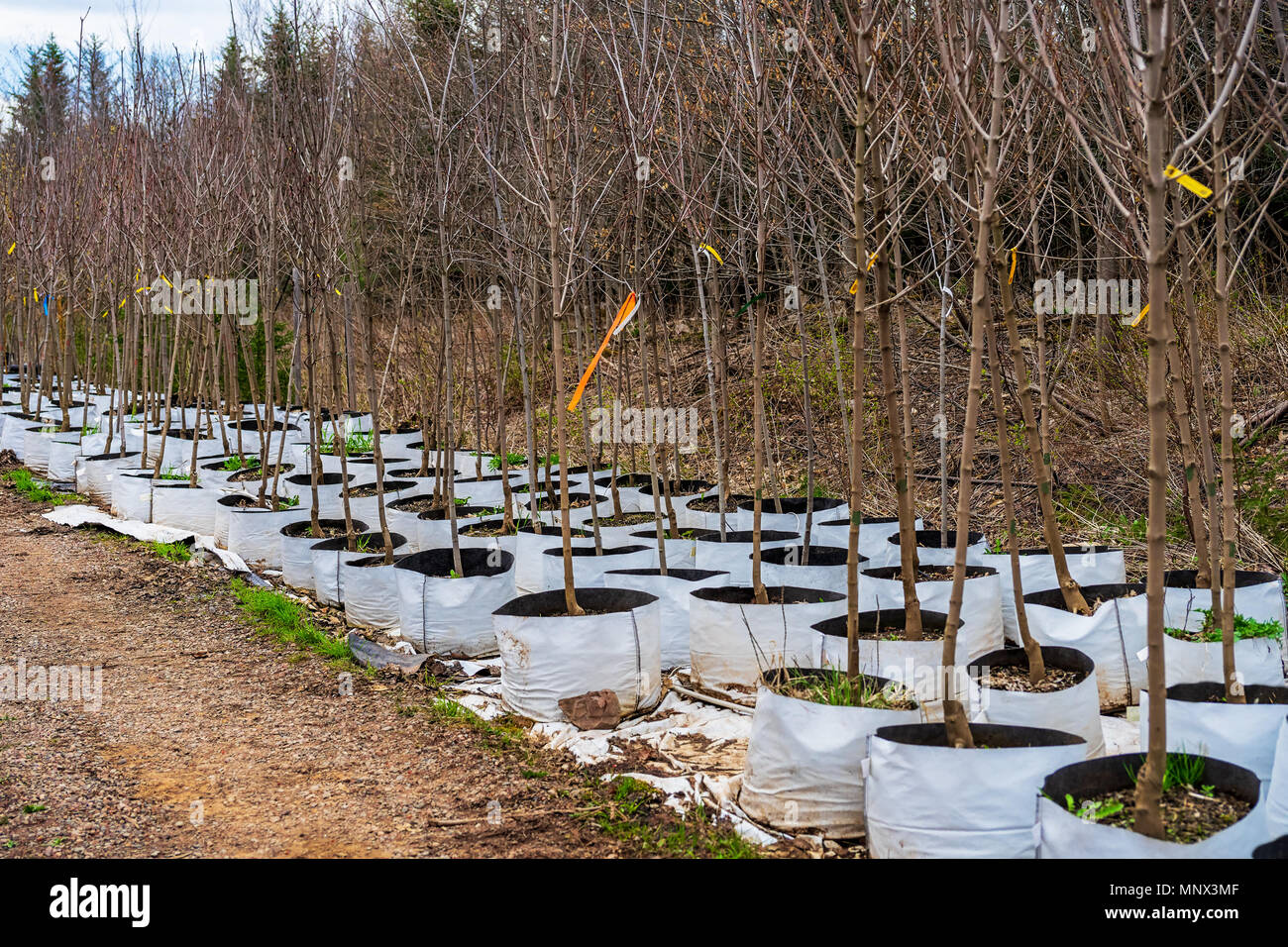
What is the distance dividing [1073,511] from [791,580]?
242cm

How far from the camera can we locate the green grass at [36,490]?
28.6 feet

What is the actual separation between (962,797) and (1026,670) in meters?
1.11

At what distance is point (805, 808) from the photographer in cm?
287

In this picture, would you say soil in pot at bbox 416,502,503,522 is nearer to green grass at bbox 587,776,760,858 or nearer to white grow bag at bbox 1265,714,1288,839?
green grass at bbox 587,776,760,858

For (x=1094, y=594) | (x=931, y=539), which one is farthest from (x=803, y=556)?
(x=1094, y=594)

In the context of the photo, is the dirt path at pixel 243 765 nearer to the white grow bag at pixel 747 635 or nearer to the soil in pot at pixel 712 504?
the white grow bag at pixel 747 635

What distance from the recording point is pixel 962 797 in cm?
243

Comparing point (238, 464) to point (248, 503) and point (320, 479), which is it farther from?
point (320, 479)

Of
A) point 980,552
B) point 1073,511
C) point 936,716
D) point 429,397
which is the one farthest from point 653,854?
point 429,397

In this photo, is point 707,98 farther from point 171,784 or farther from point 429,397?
point 429,397

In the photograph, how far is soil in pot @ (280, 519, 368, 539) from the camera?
21.2 feet

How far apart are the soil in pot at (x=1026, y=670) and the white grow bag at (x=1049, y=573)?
1.02m

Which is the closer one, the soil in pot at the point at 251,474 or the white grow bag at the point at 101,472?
the soil in pot at the point at 251,474

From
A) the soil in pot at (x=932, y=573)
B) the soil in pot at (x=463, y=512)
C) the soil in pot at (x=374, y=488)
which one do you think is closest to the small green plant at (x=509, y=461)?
the soil in pot at (x=374, y=488)
